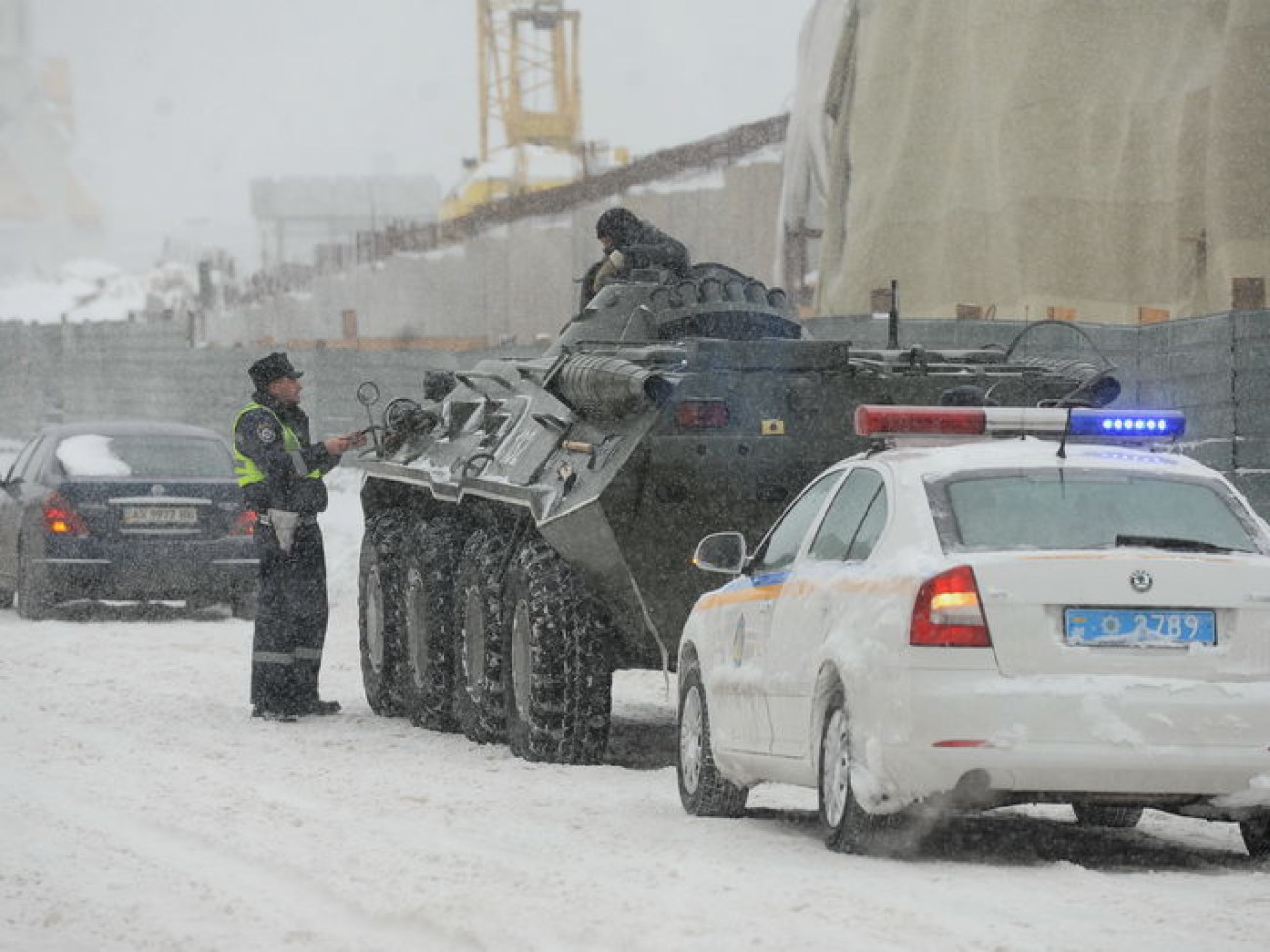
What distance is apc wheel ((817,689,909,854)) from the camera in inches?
368

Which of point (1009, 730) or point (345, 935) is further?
point (1009, 730)

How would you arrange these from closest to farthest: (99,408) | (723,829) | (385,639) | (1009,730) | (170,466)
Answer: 1. (1009,730)
2. (723,829)
3. (385,639)
4. (170,466)
5. (99,408)

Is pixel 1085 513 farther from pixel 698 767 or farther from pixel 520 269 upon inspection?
pixel 520 269

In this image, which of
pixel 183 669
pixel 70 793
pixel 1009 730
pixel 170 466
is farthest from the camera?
pixel 170 466

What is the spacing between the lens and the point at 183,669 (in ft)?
60.5

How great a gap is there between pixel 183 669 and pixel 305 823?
311 inches

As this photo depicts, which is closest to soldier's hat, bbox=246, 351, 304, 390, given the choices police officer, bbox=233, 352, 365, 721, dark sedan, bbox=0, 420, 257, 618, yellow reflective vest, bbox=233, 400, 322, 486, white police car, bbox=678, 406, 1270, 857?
police officer, bbox=233, 352, 365, 721

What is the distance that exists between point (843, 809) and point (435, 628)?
669cm

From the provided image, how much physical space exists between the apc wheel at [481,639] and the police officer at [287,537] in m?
1.22

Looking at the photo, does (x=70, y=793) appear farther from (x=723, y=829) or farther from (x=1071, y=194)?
(x=1071, y=194)

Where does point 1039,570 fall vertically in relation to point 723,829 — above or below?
above

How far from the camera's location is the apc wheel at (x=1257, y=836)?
9531 millimetres

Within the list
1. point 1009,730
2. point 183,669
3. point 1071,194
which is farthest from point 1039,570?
point 1071,194

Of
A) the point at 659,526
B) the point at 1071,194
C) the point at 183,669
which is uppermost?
the point at 1071,194
